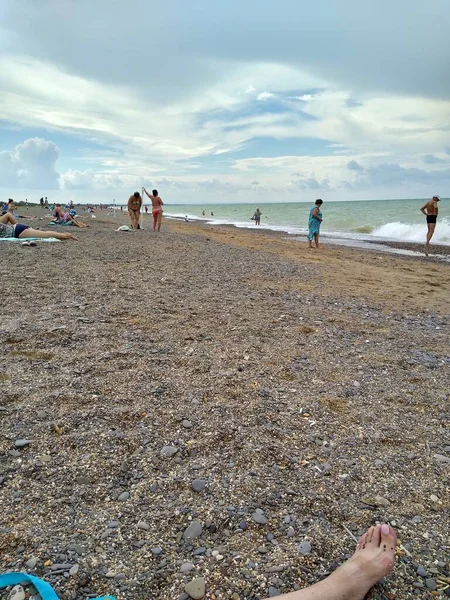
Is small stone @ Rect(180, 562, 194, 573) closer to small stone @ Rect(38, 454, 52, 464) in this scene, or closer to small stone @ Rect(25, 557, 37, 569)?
small stone @ Rect(25, 557, 37, 569)

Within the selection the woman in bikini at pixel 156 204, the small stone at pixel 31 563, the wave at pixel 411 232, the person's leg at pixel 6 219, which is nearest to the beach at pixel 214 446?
the small stone at pixel 31 563

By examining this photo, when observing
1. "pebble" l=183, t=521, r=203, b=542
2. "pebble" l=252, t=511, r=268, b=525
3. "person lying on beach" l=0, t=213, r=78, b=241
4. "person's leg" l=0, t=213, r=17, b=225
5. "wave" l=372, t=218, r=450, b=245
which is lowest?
"pebble" l=183, t=521, r=203, b=542

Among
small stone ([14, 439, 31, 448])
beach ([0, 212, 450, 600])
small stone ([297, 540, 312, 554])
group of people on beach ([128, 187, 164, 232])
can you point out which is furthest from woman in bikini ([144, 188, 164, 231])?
small stone ([297, 540, 312, 554])

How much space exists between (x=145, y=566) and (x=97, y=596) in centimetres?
20

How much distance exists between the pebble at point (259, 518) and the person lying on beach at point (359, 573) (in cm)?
36

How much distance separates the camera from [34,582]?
60.0 inches

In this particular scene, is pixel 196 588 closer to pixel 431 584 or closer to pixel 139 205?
pixel 431 584

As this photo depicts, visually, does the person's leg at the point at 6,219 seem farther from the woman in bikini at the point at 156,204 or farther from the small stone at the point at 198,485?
the small stone at the point at 198,485

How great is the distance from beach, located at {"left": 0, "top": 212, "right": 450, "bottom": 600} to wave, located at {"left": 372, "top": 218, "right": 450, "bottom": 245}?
17.3m

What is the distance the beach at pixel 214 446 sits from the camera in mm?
1697

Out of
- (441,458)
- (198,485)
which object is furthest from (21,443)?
(441,458)

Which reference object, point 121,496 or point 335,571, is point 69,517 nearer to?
point 121,496

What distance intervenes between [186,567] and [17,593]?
63 centimetres

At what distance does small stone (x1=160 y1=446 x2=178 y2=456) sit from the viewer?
92.3 inches
